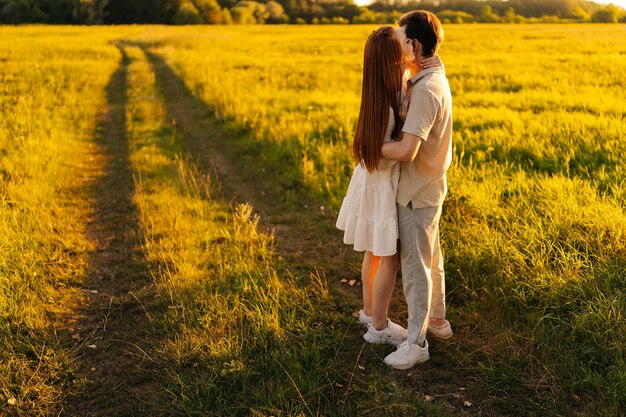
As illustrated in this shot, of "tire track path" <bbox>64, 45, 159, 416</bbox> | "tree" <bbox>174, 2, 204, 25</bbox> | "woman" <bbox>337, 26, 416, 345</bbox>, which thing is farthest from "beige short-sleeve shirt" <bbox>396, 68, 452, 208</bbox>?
"tree" <bbox>174, 2, 204, 25</bbox>

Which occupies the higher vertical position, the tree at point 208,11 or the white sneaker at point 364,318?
the tree at point 208,11

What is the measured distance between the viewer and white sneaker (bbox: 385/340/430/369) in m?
3.75

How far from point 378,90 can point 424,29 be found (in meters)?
0.45

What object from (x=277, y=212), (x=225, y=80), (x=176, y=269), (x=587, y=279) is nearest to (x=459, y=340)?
(x=587, y=279)

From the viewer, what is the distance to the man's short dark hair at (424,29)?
131 inches

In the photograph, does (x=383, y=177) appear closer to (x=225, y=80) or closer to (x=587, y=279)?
(x=587, y=279)

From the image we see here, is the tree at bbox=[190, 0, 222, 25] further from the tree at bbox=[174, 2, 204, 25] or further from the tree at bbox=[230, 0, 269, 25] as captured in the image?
the tree at bbox=[230, 0, 269, 25]

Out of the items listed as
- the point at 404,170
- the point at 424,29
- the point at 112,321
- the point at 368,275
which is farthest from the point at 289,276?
the point at 424,29

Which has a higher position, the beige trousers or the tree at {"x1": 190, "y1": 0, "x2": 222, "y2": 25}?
the tree at {"x1": 190, "y1": 0, "x2": 222, "y2": 25}

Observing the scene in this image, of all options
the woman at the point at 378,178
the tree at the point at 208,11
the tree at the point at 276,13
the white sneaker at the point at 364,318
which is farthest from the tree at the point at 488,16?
the woman at the point at 378,178

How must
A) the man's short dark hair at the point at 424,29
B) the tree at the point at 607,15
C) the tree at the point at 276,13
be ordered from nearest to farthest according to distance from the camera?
1. the man's short dark hair at the point at 424,29
2. the tree at the point at 607,15
3. the tree at the point at 276,13

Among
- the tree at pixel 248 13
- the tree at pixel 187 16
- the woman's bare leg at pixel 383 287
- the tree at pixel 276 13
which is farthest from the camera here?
the tree at pixel 276 13

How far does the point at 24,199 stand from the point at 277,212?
3100mm

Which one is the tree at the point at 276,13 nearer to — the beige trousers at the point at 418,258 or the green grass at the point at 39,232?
the green grass at the point at 39,232
